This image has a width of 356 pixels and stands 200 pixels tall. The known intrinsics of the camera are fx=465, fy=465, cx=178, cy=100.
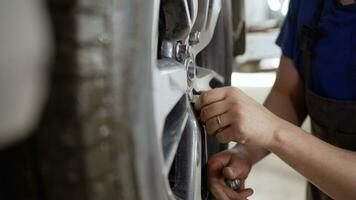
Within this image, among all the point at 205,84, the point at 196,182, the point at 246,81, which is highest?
the point at 205,84

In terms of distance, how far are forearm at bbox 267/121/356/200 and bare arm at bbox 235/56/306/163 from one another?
0.25 m

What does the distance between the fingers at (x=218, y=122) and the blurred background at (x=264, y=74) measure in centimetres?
116

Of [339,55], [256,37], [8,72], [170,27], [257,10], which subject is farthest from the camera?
[257,10]

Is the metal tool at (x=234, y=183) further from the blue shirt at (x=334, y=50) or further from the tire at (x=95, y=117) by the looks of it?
A: the tire at (x=95, y=117)

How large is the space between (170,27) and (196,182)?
0.85 feet

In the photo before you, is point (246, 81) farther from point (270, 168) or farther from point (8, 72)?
point (8, 72)

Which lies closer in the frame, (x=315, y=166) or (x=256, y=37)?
(x=315, y=166)

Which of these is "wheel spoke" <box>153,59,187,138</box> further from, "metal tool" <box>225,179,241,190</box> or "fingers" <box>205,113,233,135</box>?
"metal tool" <box>225,179,241,190</box>

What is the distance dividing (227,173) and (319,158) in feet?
0.60

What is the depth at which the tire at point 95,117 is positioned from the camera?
0.35m

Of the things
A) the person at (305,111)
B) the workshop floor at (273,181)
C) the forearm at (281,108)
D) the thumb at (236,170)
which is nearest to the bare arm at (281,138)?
the person at (305,111)

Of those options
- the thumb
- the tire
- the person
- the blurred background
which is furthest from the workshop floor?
the tire

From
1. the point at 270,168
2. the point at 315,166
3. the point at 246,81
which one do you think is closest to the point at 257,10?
the point at 246,81

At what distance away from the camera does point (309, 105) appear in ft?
3.16
